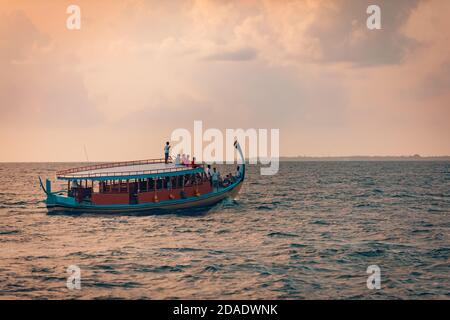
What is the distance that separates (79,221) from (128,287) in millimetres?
18417

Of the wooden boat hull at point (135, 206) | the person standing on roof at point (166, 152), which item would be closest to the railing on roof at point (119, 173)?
the wooden boat hull at point (135, 206)

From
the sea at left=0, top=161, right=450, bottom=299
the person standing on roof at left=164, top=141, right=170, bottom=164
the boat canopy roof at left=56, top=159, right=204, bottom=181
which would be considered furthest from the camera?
the person standing on roof at left=164, top=141, right=170, bottom=164

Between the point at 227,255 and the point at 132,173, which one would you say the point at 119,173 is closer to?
the point at 132,173

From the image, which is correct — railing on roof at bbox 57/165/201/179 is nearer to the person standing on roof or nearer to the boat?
the boat

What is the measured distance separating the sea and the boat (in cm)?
90

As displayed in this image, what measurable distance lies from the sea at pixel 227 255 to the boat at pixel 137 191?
35.3 inches

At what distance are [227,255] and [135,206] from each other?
1503 centimetres

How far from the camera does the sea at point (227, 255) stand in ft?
68.0

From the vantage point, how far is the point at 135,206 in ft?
131

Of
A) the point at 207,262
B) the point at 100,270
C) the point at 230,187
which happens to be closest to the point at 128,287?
the point at 100,270

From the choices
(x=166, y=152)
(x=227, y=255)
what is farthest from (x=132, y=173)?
(x=227, y=255)

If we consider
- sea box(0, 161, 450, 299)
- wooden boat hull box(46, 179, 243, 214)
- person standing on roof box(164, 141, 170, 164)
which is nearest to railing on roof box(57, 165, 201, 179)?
wooden boat hull box(46, 179, 243, 214)

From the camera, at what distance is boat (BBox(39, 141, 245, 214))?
40.2 metres

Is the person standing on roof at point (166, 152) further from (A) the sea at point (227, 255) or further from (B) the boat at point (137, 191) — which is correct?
(A) the sea at point (227, 255)
